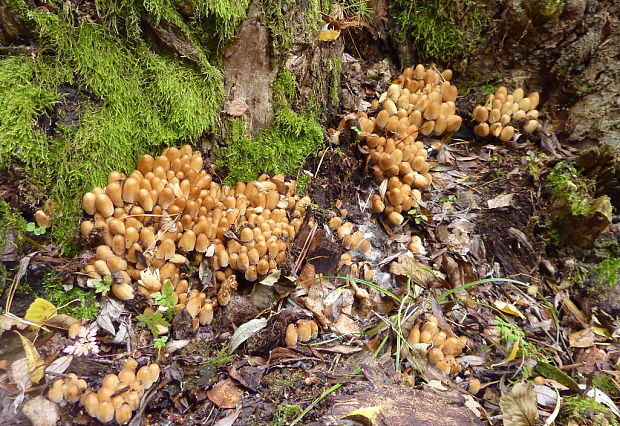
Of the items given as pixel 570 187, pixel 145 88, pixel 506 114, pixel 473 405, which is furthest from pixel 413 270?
pixel 145 88

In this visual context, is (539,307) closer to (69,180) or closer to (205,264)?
(205,264)

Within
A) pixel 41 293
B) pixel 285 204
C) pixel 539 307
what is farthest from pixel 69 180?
pixel 539 307

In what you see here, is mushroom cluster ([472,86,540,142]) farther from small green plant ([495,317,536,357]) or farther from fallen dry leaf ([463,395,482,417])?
fallen dry leaf ([463,395,482,417])

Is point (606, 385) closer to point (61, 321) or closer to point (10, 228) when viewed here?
point (61, 321)

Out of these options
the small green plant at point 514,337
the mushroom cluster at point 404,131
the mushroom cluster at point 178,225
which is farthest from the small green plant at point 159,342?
the small green plant at point 514,337

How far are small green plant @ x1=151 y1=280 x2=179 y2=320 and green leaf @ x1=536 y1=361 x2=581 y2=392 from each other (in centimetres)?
260

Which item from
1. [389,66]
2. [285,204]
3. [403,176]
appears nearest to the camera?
[285,204]

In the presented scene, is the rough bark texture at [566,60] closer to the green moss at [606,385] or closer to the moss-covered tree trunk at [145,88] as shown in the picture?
the moss-covered tree trunk at [145,88]

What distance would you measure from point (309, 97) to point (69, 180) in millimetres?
2021

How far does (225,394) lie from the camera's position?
7.79 feet

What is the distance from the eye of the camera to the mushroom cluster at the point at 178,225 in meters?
2.53

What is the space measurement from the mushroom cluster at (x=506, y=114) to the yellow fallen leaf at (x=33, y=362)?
14.0ft

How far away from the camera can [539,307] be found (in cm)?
367

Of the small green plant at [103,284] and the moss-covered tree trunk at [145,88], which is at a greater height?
the moss-covered tree trunk at [145,88]
